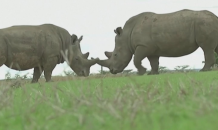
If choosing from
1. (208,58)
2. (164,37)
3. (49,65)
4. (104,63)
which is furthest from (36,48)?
(208,58)

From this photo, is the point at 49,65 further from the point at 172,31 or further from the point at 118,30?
the point at 172,31

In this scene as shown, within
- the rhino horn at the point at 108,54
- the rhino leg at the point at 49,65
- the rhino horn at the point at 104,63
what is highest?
the rhino leg at the point at 49,65

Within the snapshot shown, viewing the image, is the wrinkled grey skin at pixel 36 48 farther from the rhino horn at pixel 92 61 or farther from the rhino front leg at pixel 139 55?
the rhino front leg at pixel 139 55

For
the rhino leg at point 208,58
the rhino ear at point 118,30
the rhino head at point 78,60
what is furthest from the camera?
the rhino ear at point 118,30

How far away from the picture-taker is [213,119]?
3.68 ft

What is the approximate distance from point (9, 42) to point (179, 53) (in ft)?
13.2

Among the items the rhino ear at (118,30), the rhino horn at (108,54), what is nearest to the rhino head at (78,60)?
the rhino horn at (108,54)

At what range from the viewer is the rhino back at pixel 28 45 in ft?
29.4

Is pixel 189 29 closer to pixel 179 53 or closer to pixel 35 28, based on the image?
pixel 179 53

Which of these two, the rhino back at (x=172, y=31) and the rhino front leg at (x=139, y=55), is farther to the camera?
the rhino front leg at (x=139, y=55)

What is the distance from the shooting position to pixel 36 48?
9.30m

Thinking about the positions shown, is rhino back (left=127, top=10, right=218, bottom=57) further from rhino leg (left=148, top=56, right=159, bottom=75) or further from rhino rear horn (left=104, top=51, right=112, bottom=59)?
rhino rear horn (left=104, top=51, right=112, bottom=59)

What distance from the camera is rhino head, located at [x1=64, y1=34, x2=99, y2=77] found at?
1042 centimetres

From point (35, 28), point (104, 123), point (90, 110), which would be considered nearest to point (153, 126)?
point (104, 123)
